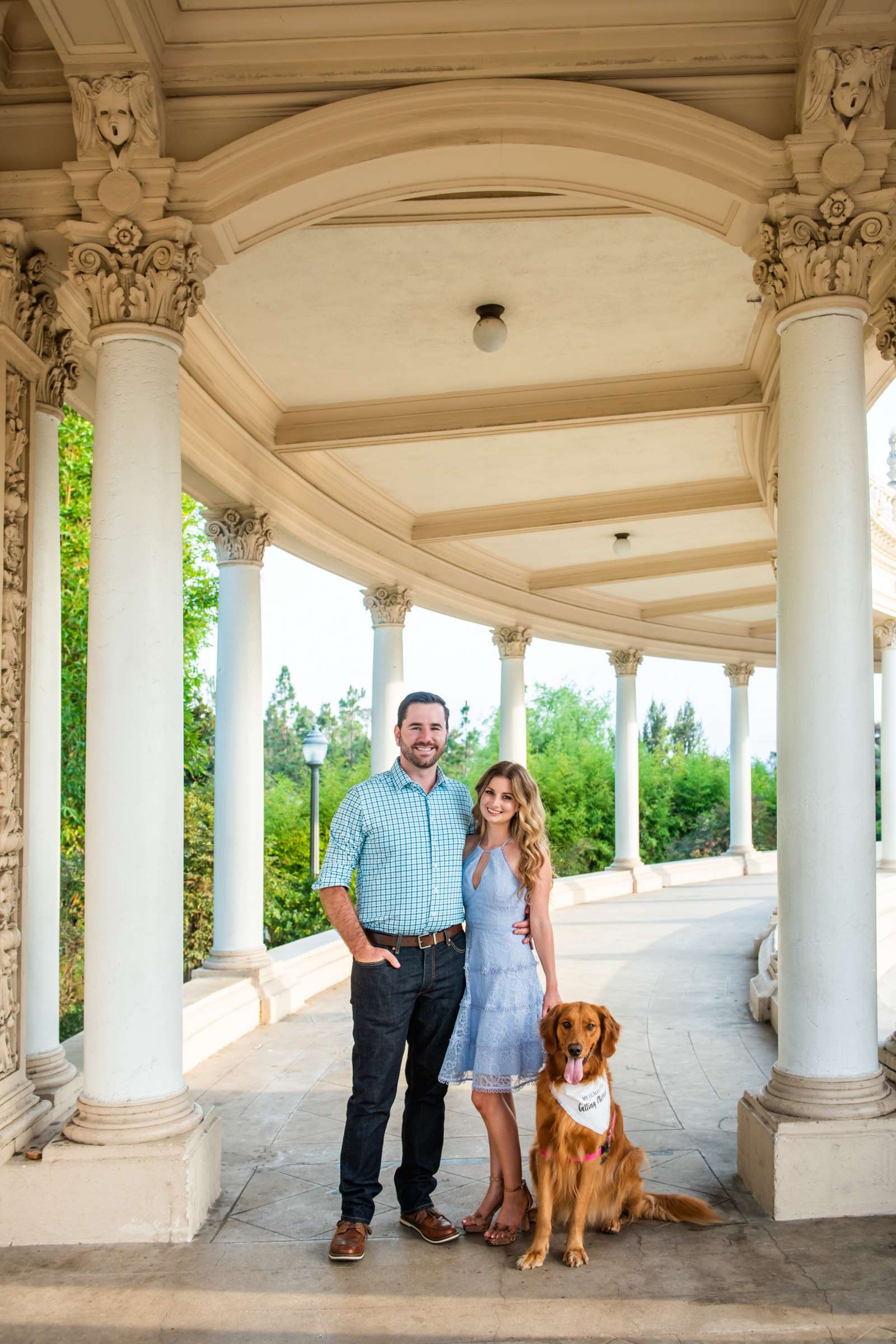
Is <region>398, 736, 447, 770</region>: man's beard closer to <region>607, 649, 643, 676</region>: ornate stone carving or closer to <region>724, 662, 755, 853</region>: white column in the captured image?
<region>607, 649, 643, 676</region>: ornate stone carving

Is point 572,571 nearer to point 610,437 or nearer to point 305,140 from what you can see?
point 610,437

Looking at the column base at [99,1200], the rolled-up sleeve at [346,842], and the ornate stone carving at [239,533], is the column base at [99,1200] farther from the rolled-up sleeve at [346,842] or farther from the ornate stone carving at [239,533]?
the ornate stone carving at [239,533]

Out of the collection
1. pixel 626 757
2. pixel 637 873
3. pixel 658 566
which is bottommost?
pixel 637 873

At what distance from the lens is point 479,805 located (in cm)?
776

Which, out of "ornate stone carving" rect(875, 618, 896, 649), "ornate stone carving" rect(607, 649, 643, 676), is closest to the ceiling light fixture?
"ornate stone carving" rect(875, 618, 896, 649)

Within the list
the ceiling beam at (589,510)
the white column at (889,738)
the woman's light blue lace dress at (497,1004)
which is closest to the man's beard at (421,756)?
the woman's light blue lace dress at (497,1004)

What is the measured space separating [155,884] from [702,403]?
31.7 ft

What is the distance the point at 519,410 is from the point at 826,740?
8.09 m

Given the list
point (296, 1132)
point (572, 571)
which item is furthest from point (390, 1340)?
point (572, 571)

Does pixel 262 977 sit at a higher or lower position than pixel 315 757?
lower

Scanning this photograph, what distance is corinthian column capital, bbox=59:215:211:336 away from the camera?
8648mm

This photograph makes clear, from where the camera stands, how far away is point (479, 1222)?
25.6 ft

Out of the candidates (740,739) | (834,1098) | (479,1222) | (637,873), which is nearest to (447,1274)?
(479,1222)

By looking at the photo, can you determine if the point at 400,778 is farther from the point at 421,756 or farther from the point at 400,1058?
the point at 400,1058
